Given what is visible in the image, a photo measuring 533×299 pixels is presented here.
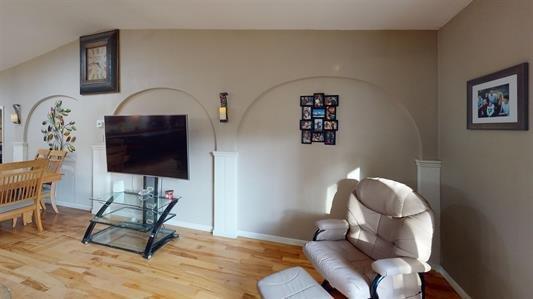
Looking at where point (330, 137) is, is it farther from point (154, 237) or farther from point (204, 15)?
point (154, 237)

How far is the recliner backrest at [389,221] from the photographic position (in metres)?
1.80

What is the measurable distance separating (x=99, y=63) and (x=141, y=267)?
3.02 m

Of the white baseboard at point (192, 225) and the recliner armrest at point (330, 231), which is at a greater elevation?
the recliner armrest at point (330, 231)

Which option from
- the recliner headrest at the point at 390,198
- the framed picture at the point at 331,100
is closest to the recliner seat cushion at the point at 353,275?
the recliner headrest at the point at 390,198

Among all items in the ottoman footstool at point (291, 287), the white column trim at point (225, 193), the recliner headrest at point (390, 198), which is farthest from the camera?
the white column trim at point (225, 193)

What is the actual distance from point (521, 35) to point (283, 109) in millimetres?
1987

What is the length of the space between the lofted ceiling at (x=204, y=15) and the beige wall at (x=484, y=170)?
0.35 metres

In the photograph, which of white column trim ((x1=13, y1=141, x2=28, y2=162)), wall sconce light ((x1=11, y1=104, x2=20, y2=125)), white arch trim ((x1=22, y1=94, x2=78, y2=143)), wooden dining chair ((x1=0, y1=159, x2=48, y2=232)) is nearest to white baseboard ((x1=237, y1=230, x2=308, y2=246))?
wooden dining chair ((x1=0, y1=159, x2=48, y2=232))

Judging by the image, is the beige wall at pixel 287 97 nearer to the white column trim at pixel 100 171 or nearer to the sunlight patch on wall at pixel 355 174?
the sunlight patch on wall at pixel 355 174

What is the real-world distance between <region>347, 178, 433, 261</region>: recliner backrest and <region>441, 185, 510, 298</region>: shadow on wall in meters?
0.49

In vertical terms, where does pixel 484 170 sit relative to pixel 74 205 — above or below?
above

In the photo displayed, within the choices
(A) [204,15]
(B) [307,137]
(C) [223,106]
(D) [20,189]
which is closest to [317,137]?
(B) [307,137]

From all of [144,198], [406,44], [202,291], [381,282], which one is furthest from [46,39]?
[381,282]

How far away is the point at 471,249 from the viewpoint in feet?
6.78
